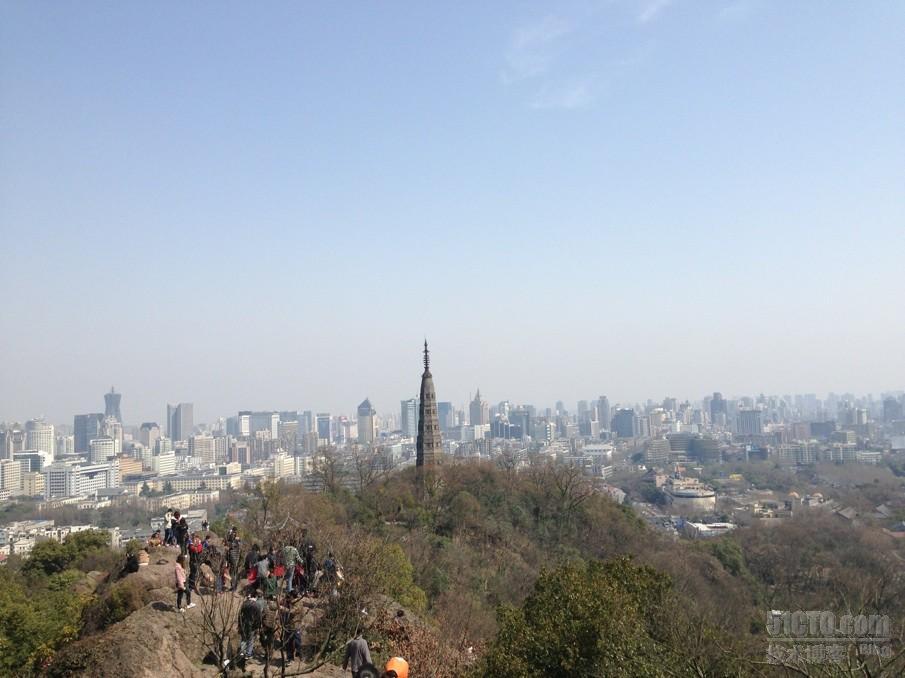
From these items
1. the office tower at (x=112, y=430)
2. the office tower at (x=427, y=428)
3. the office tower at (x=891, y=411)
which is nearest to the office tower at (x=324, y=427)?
the office tower at (x=112, y=430)

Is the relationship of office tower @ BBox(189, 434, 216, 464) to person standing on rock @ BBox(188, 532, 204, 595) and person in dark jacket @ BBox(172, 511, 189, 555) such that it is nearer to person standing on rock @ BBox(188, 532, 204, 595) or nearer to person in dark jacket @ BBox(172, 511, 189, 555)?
person in dark jacket @ BBox(172, 511, 189, 555)

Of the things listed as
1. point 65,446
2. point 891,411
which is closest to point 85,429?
point 65,446

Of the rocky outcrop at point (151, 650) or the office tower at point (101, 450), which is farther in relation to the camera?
the office tower at point (101, 450)

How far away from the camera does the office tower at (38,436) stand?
118m

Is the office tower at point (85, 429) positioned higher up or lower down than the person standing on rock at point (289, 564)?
lower down

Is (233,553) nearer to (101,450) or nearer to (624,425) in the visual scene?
(101,450)

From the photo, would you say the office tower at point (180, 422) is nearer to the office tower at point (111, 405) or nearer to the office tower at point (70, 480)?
the office tower at point (111, 405)

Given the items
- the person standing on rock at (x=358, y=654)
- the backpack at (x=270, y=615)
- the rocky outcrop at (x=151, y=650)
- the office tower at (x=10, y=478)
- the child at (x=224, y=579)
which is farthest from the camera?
the office tower at (x=10, y=478)

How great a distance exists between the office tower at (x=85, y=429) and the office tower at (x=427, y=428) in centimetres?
12336

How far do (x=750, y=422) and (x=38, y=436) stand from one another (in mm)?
131202

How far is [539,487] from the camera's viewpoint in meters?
30.6

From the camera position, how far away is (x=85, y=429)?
140m

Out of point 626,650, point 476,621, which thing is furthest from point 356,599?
point 476,621

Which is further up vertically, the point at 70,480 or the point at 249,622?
the point at 249,622
